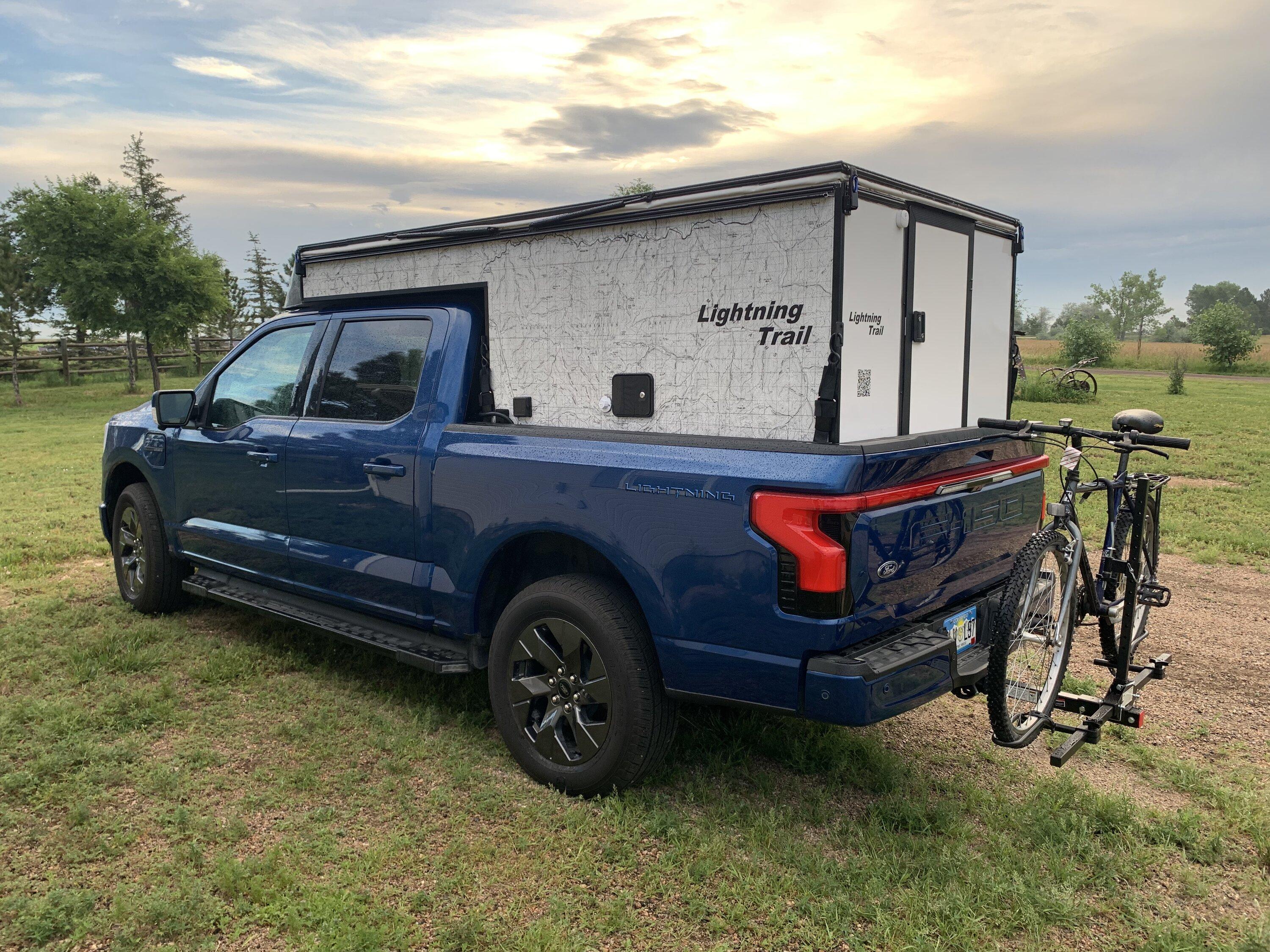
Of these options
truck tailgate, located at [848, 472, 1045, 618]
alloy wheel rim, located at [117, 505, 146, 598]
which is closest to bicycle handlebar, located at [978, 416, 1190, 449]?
truck tailgate, located at [848, 472, 1045, 618]

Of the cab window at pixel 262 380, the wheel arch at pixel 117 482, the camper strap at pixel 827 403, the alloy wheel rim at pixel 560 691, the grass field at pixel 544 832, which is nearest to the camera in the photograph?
the grass field at pixel 544 832

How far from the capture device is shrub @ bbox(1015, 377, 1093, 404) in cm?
2166

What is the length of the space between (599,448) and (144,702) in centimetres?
273

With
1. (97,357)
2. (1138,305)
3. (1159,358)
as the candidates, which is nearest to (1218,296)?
(1138,305)

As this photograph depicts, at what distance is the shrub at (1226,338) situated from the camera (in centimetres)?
4172

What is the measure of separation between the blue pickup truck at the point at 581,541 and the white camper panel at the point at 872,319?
174 millimetres

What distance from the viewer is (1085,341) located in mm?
35344

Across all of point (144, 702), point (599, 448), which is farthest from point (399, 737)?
point (599, 448)

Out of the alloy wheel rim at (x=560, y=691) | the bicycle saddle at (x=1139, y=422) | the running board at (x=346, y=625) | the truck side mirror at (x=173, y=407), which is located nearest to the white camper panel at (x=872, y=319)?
the bicycle saddle at (x=1139, y=422)

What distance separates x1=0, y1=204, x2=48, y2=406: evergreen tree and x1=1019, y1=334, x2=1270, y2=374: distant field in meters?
35.3

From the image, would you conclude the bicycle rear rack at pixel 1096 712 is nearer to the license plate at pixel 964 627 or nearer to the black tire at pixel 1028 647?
the black tire at pixel 1028 647

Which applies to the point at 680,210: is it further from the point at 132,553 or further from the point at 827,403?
the point at 132,553

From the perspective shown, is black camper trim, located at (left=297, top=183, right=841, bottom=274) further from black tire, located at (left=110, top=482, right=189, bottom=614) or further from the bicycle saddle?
black tire, located at (left=110, top=482, right=189, bottom=614)

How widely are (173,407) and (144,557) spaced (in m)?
1.13
